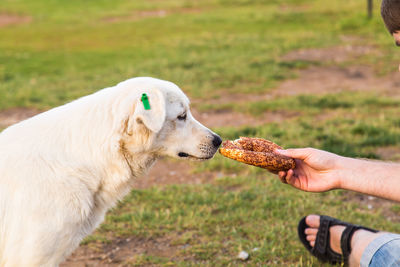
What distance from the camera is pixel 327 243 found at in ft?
13.3

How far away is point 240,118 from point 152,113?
4.73 meters

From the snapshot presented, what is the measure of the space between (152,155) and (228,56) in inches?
348

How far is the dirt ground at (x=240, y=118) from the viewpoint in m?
4.32

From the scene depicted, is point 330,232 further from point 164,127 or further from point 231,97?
point 231,97

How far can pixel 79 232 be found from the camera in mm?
3168

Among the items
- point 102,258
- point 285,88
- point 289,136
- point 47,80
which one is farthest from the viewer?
point 47,80

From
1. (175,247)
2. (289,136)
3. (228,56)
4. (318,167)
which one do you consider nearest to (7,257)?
(175,247)

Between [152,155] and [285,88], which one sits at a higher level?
[152,155]

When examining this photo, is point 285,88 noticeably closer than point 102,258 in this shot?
No

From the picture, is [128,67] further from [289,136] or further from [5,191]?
[5,191]

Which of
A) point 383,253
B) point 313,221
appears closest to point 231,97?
point 313,221

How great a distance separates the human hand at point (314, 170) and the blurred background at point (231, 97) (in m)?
0.94

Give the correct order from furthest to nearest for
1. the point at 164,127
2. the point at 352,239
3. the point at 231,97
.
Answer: the point at 231,97
the point at 352,239
the point at 164,127

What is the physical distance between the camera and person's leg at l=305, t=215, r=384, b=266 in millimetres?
3752
